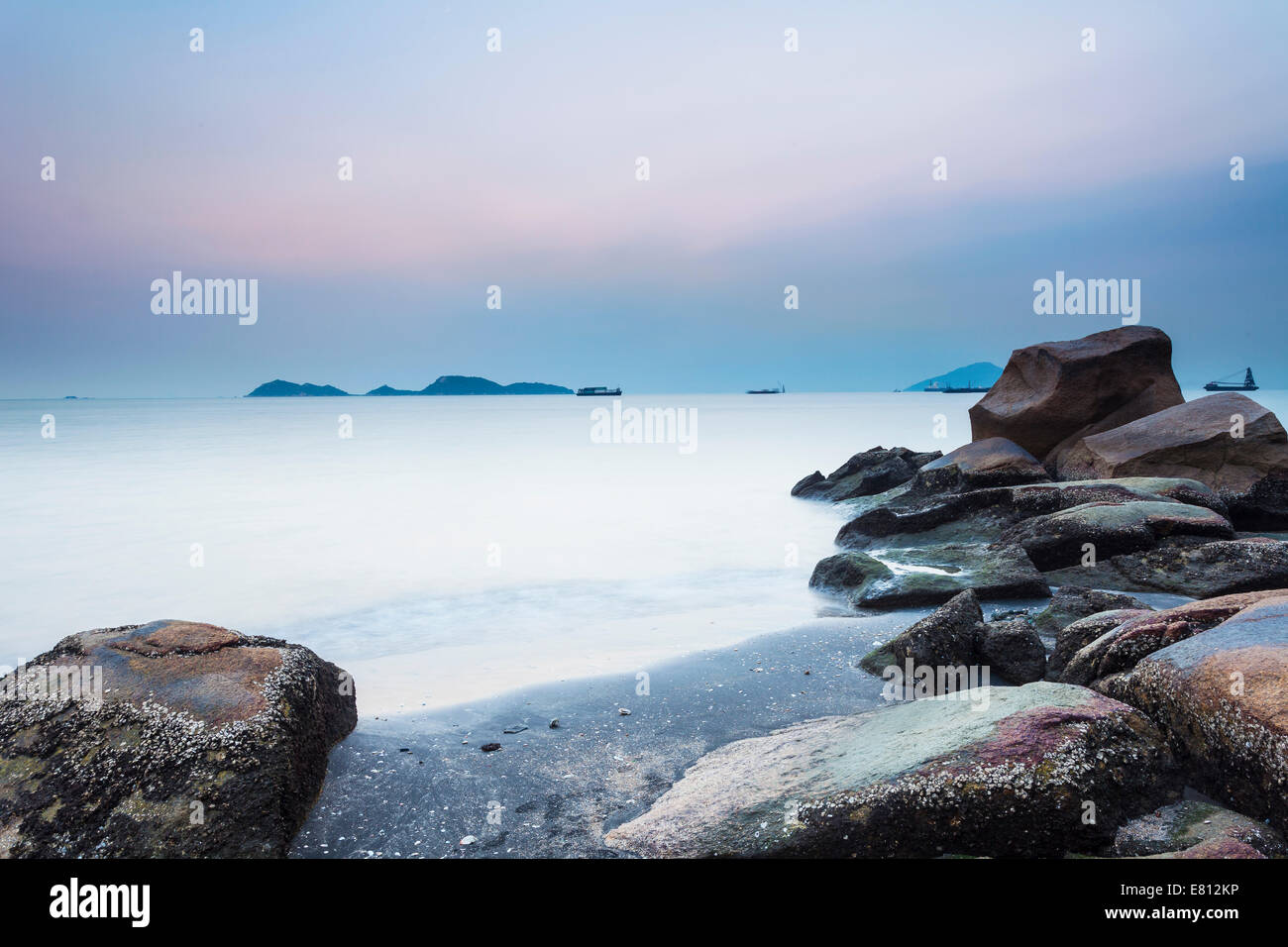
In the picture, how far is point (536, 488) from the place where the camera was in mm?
23609

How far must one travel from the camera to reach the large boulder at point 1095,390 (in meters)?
15.0

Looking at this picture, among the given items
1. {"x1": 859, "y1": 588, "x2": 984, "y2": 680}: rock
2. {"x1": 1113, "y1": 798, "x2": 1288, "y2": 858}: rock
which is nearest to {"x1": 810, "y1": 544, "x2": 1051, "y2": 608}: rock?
{"x1": 859, "y1": 588, "x2": 984, "y2": 680}: rock

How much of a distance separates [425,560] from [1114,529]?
9.99 metres

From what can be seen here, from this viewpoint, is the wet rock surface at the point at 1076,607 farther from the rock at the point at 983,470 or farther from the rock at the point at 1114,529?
the rock at the point at 983,470

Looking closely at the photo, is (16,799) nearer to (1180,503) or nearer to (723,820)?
(723,820)

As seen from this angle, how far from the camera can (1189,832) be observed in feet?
10.5

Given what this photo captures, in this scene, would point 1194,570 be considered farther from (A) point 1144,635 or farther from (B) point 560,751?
(B) point 560,751

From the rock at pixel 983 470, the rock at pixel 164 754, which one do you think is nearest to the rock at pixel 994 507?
the rock at pixel 983 470

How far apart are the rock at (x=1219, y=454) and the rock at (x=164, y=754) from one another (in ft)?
40.2


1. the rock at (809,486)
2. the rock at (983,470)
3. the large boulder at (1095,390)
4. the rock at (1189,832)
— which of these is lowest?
the rock at (1189,832)

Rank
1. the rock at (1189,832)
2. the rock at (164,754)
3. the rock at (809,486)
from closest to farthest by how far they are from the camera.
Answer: the rock at (1189,832)
the rock at (164,754)
the rock at (809,486)

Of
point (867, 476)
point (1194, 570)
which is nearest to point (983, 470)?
point (867, 476)

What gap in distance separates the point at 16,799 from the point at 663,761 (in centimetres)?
329
